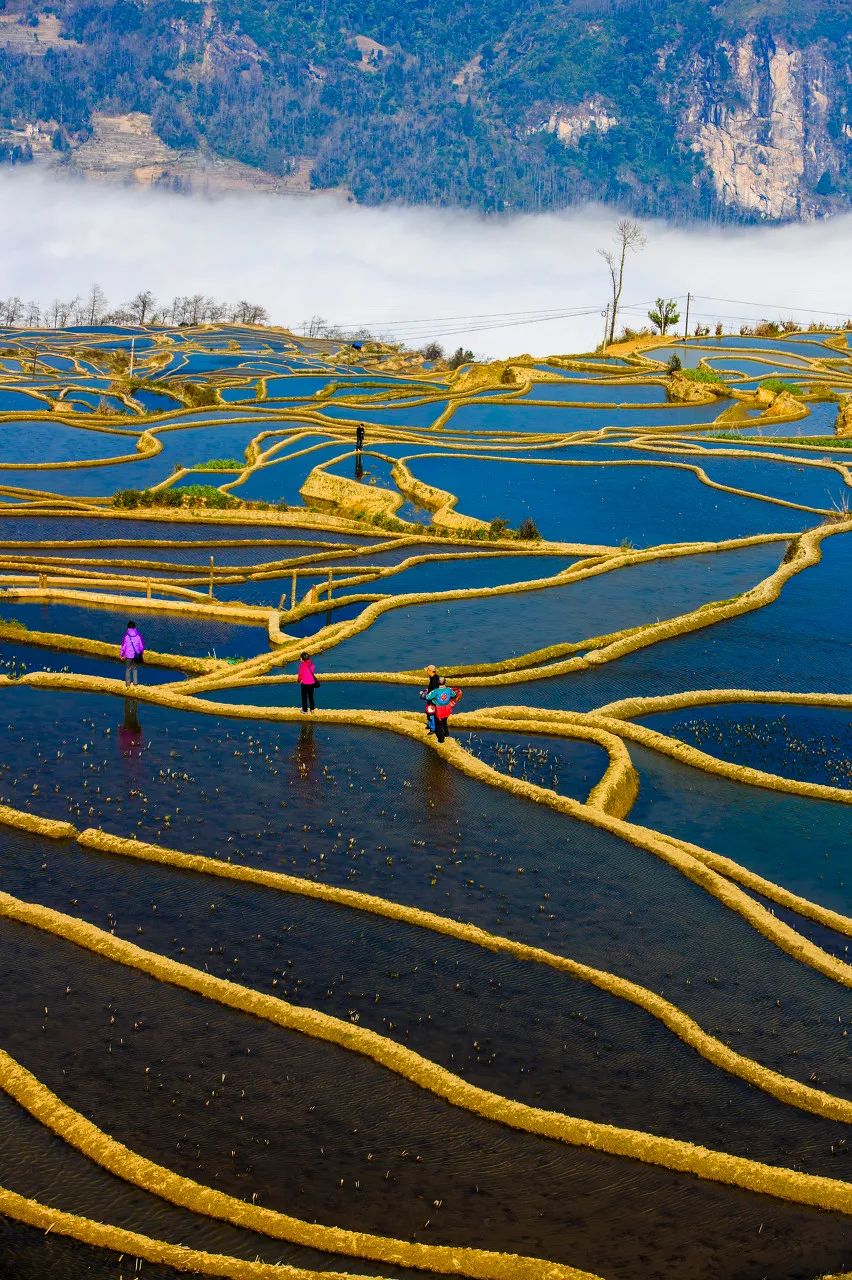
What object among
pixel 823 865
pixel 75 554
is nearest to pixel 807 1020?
pixel 823 865

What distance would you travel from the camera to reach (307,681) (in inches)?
1288

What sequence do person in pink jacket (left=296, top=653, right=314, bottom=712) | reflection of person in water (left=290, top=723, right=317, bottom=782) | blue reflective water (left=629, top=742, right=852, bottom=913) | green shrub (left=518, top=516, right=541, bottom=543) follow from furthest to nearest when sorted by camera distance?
1. green shrub (left=518, top=516, right=541, bottom=543)
2. person in pink jacket (left=296, top=653, right=314, bottom=712)
3. reflection of person in water (left=290, top=723, right=317, bottom=782)
4. blue reflective water (left=629, top=742, right=852, bottom=913)

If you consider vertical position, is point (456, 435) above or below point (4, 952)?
above

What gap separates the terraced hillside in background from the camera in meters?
17.0

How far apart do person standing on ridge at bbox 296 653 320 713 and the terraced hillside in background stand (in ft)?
1.19

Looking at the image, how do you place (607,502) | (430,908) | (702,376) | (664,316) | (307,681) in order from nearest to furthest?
(430,908), (307,681), (607,502), (702,376), (664,316)

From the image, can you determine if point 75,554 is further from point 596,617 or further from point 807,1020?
point 807,1020

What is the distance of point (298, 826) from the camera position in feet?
88.8

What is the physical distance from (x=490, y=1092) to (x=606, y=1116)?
1.54 metres

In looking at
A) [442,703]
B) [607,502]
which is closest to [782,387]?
[607,502]

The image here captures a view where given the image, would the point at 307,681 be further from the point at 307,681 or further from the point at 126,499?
the point at 126,499

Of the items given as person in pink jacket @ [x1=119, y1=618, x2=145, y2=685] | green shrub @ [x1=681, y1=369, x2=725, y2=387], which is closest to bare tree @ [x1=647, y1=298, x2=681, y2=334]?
green shrub @ [x1=681, y1=369, x2=725, y2=387]

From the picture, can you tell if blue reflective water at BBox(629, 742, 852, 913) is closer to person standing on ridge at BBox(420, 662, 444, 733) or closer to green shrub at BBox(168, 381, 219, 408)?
person standing on ridge at BBox(420, 662, 444, 733)

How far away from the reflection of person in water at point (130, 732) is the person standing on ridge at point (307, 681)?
375cm
